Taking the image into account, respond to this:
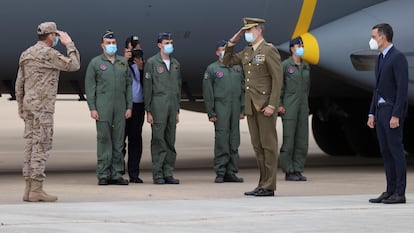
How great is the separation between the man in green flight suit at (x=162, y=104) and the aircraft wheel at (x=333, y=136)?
5.65 meters

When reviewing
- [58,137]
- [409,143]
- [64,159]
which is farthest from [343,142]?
[58,137]

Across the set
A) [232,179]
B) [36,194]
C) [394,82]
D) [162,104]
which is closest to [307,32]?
[232,179]

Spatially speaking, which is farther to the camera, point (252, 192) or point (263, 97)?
point (252, 192)

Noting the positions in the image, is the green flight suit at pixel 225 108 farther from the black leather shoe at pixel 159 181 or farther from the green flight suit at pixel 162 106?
the black leather shoe at pixel 159 181

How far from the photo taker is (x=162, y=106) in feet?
40.5

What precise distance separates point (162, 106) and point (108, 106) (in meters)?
0.60

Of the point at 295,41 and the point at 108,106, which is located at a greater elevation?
the point at 295,41

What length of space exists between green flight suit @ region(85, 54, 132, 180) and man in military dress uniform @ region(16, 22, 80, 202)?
1.99 meters

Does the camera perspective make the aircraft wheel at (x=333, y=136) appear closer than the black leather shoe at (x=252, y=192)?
No

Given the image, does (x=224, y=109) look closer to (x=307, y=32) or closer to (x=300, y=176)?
(x=300, y=176)

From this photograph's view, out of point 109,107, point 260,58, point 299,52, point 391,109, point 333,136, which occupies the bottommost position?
point 333,136

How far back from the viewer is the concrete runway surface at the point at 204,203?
8.15m

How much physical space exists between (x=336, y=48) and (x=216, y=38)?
4.42 ft

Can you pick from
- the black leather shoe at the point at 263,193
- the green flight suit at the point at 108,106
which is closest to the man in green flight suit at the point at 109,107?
the green flight suit at the point at 108,106
